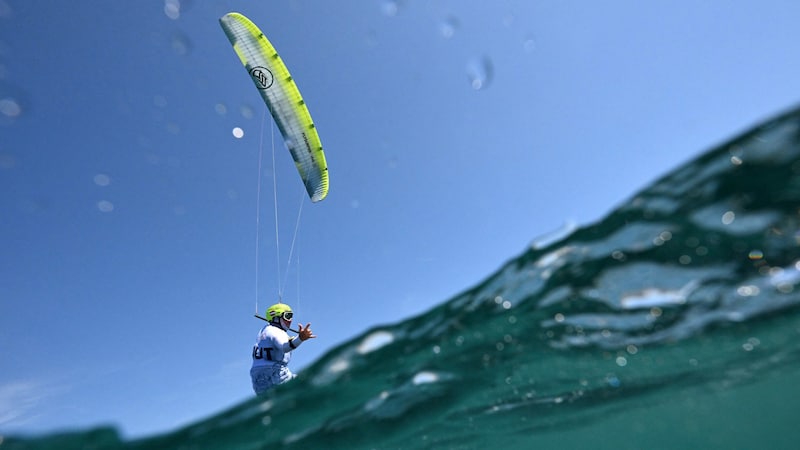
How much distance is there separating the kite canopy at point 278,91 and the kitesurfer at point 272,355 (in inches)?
219

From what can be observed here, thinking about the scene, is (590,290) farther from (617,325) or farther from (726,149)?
(726,149)

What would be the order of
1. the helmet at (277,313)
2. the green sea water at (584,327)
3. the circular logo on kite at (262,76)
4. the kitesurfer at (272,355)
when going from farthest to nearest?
the circular logo on kite at (262,76) → the helmet at (277,313) → the kitesurfer at (272,355) → the green sea water at (584,327)

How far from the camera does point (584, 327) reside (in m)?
12.3

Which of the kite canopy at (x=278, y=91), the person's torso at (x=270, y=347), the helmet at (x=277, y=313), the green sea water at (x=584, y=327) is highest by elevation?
the kite canopy at (x=278, y=91)

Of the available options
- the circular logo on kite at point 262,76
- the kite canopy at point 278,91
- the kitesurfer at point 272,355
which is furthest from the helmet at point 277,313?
the circular logo on kite at point 262,76

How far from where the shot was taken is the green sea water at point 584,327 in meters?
8.94

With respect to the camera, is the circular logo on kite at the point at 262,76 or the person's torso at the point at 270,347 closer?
the person's torso at the point at 270,347

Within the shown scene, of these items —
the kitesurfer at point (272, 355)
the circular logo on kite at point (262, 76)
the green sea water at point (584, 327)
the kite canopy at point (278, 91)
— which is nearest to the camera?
the green sea water at point (584, 327)

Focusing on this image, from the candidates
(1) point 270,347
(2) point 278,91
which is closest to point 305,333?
(1) point 270,347

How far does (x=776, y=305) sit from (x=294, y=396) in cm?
1393

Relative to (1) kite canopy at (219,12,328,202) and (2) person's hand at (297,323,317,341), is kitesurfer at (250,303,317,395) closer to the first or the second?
(2) person's hand at (297,323,317,341)

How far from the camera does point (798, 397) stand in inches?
1453

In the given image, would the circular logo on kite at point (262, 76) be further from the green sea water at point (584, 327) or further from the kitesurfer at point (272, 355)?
the green sea water at point (584, 327)

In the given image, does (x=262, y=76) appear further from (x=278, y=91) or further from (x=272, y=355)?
(x=272, y=355)
